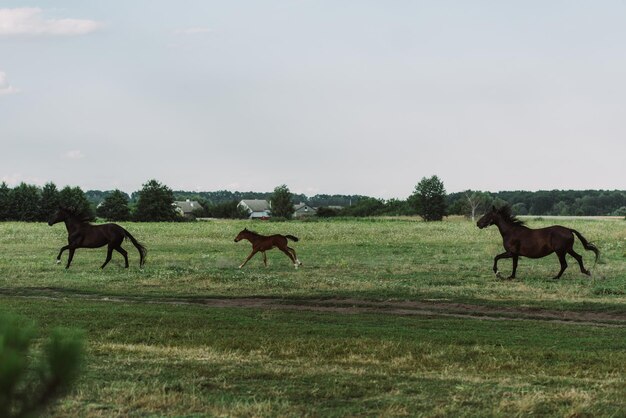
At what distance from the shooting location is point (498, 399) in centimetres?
903

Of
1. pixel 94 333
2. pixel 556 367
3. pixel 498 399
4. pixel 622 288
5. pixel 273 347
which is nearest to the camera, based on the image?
pixel 498 399

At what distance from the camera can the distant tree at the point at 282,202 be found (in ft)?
475

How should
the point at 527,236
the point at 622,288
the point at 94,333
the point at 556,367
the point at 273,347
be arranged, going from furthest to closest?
the point at 527,236 → the point at 622,288 → the point at 94,333 → the point at 273,347 → the point at 556,367

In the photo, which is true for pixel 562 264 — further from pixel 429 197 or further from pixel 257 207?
pixel 257 207

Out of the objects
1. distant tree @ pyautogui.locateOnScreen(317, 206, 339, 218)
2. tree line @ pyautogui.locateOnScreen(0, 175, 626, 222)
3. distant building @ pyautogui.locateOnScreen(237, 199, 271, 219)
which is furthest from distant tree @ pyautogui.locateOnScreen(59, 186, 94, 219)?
distant building @ pyautogui.locateOnScreen(237, 199, 271, 219)

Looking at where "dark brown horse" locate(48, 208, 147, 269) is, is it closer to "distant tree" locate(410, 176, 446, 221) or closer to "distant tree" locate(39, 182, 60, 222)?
"distant tree" locate(39, 182, 60, 222)

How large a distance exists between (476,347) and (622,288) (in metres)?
11.8

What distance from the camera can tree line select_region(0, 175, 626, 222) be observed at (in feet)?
357

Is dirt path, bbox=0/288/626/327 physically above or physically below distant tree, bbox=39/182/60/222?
below

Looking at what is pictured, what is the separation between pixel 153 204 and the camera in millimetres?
113500

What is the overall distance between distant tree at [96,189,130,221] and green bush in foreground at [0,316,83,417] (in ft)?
383

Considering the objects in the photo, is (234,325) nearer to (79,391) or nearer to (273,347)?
(273,347)

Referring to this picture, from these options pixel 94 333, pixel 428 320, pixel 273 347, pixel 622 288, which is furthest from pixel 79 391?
pixel 622 288

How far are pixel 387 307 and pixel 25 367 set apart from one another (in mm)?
16817
